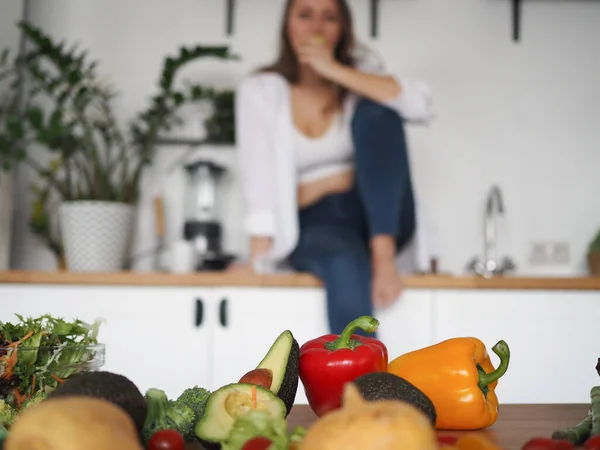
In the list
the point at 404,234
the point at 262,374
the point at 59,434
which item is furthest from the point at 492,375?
the point at 404,234

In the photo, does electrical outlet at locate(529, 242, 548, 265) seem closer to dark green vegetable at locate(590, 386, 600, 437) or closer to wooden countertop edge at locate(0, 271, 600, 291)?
wooden countertop edge at locate(0, 271, 600, 291)

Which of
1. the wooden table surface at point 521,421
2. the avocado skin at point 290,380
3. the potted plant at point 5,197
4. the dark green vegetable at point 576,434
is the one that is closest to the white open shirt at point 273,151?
the potted plant at point 5,197

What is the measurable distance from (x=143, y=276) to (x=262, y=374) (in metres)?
1.22

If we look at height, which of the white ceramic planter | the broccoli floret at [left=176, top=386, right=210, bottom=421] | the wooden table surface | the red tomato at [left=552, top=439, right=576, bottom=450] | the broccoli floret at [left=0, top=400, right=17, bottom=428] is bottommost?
the wooden table surface

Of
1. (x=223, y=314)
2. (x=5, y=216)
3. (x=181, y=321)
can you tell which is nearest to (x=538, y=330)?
(x=223, y=314)

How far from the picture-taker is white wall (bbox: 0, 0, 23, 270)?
198 cm

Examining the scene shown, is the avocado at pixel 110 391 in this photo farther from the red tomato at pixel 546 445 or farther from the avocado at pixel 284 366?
the red tomato at pixel 546 445

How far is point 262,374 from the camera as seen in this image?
0.51m

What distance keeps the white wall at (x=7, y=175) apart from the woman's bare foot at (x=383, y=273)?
120 cm

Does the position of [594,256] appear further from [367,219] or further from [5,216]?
[5,216]

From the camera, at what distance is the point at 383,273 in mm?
1611

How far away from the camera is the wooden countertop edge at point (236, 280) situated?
65.3 inches

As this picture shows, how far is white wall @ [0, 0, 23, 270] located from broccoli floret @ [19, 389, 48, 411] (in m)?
1.59

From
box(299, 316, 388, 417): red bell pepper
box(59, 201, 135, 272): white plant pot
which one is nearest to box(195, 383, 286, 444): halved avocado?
box(299, 316, 388, 417): red bell pepper
